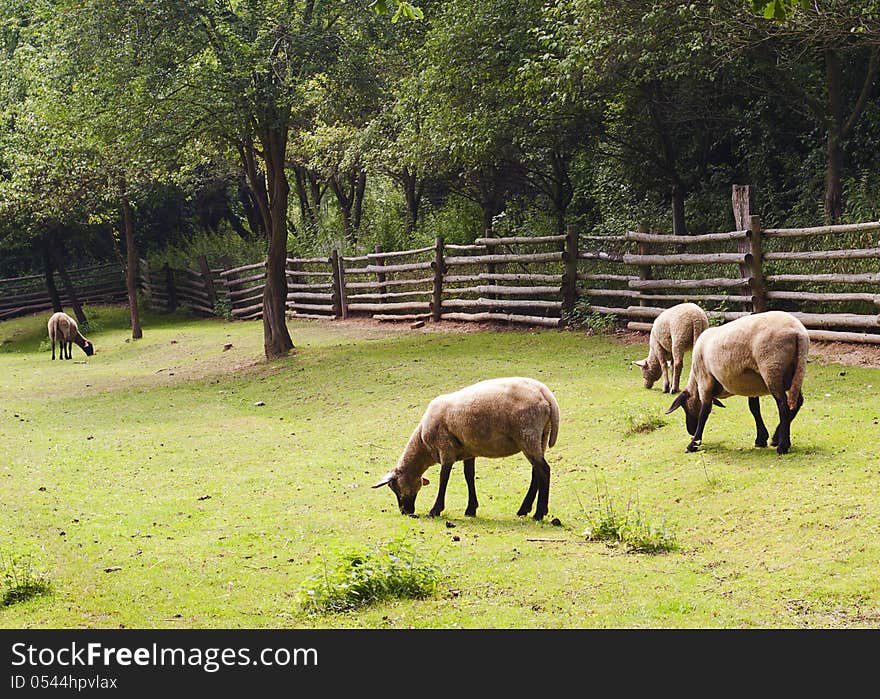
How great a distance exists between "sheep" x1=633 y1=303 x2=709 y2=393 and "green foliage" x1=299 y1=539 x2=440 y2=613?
274 inches

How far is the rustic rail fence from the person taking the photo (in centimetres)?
1470

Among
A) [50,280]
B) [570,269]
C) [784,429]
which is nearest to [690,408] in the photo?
[784,429]

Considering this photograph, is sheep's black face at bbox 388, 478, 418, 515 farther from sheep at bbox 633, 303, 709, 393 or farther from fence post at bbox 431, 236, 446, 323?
fence post at bbox 431, 236, 446, 323

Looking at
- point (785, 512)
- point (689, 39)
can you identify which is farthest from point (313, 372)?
point (785, 512)

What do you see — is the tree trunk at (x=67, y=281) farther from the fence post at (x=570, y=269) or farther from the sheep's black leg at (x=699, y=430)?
the sheep's black leg at (x=699, y=430)

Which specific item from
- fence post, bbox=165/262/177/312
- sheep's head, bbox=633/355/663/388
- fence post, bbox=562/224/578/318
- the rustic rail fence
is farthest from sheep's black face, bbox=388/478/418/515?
fence post, bbox=165/262/177/312

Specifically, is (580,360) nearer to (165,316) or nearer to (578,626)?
(578,626)

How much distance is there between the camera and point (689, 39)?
1591 cm

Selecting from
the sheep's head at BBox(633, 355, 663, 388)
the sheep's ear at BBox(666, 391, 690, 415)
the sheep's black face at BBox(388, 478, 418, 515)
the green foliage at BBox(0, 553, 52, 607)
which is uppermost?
the sheep's ear at BBox(666, 391, 690, 415)

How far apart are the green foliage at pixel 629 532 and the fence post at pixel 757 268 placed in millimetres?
8936

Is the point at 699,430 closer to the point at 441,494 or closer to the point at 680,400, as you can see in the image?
the point at 680,400

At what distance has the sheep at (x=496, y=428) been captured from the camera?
7.68 m

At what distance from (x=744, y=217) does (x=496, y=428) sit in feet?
31.9

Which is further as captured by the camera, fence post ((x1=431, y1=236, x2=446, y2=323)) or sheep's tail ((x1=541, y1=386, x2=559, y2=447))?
fence post ((x1=431, y1=236, x2=446, y2=323))
